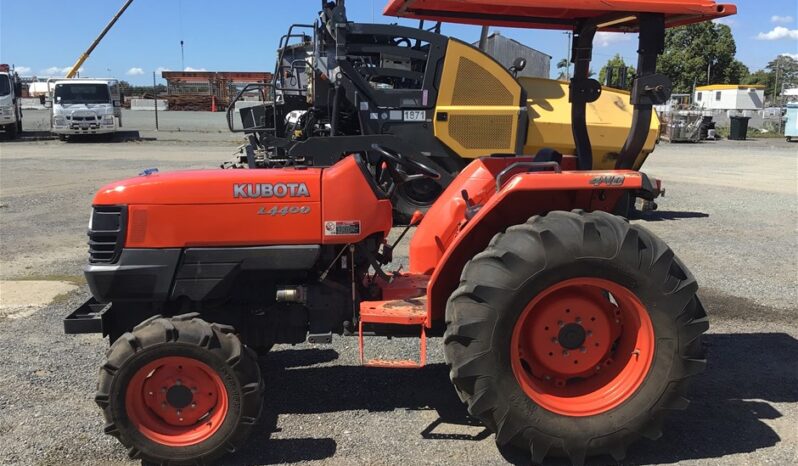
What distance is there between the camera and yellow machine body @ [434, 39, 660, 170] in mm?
8570

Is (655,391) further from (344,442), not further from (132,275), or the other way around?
(132,275)

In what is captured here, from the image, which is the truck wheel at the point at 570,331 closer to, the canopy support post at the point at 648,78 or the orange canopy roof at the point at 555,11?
the canopy support post at the point at 648,78

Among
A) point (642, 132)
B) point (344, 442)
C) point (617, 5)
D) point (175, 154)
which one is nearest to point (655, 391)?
point (642, 132)

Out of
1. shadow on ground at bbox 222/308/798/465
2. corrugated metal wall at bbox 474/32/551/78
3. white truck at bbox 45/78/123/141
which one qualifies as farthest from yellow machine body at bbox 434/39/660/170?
white truck at bbox 45/78/123/141

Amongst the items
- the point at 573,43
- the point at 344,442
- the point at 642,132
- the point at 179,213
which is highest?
the point at 573,43

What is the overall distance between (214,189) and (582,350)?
1996 mm

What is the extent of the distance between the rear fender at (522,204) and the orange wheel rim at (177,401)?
3.68 feet

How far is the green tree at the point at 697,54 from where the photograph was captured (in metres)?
48.4

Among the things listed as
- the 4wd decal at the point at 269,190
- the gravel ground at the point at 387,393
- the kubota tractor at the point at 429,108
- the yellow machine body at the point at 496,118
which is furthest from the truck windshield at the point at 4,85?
the 4wd decal at the point at 269,190

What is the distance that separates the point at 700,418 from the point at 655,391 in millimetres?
739

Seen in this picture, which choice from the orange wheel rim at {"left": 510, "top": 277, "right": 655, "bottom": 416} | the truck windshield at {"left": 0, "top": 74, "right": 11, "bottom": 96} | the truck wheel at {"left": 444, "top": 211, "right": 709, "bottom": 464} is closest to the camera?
the truck wheel at {"left": 444, "top": 211, "right": 709, "bottom": 464}

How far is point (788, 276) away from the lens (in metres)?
6.47

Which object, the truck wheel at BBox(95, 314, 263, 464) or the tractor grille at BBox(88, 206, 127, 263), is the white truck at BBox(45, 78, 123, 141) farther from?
the truck wheel at BBox(95, 314, 263, 464)

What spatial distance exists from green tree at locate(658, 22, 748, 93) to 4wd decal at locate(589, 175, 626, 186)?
5042 centimetres
